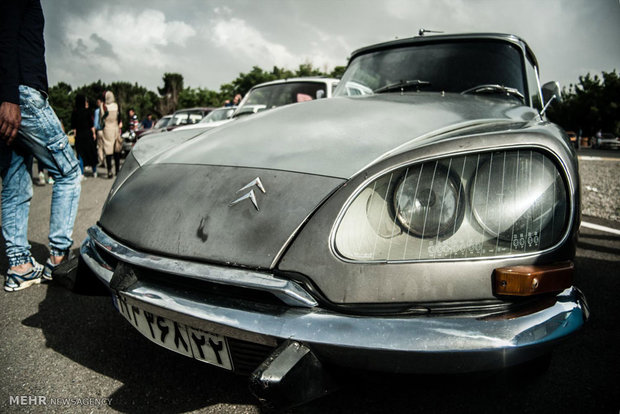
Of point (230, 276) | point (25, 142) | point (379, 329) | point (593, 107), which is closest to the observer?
point (379, 329)

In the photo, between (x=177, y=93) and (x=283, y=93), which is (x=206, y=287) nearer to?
(x=283, y=93)

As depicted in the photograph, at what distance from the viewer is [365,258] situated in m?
1.15

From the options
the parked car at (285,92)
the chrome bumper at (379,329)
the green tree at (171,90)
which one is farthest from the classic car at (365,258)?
the green tree at (171,90)

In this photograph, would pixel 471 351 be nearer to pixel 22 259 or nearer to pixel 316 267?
pixel 316 267

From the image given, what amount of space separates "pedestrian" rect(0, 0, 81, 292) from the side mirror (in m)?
3.26

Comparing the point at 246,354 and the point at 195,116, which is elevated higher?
the point at 195,116

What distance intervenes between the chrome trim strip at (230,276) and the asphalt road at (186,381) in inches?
10.4

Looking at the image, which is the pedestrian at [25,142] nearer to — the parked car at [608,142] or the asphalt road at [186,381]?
the asphalt road at [186,381]

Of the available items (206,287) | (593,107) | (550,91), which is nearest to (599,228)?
(550,91)

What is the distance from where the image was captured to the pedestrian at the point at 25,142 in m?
2.19

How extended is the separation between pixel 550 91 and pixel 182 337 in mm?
2881

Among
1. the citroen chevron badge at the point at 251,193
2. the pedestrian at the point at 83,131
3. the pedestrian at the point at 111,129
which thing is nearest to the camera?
the citroen chevron badge at the point at 251,193

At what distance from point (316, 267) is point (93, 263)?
3.18ft

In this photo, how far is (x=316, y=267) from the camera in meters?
1.15
